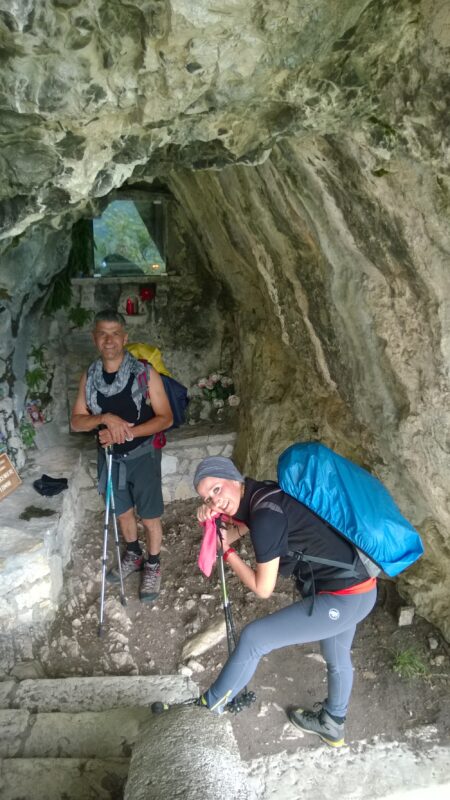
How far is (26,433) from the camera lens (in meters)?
6.52

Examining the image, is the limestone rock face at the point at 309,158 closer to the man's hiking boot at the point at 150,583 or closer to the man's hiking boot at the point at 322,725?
the man's hiking boot at the point at 322,725

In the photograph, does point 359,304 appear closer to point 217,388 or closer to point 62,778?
point 62,778

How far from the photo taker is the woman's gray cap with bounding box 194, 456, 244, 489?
320 cm

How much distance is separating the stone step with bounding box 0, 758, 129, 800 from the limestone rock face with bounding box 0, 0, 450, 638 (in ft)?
9.10

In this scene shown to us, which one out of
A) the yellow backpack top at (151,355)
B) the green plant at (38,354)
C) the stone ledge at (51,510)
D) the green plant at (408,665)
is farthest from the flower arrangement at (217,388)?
the green plant at (408,665)

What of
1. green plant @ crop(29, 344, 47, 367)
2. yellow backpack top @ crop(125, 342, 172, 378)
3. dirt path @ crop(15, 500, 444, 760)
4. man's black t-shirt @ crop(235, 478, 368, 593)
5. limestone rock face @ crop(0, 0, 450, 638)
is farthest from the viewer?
green plant @ crop(29, 344, 47, 367)

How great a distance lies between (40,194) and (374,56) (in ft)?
6.37

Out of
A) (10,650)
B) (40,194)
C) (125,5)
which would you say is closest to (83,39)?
(125,5)

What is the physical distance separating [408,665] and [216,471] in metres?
2.54

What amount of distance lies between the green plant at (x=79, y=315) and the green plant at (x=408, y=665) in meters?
5.45

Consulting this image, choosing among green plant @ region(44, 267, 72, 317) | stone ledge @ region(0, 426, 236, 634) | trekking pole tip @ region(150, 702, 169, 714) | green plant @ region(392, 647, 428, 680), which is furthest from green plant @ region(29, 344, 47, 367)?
green plant @ region(392, 647, 428, 680)

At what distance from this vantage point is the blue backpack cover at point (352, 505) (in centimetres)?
309

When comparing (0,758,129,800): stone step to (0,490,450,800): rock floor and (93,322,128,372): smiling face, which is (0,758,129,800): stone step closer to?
(0,490,450,800): rock floor

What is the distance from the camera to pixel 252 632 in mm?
3279
